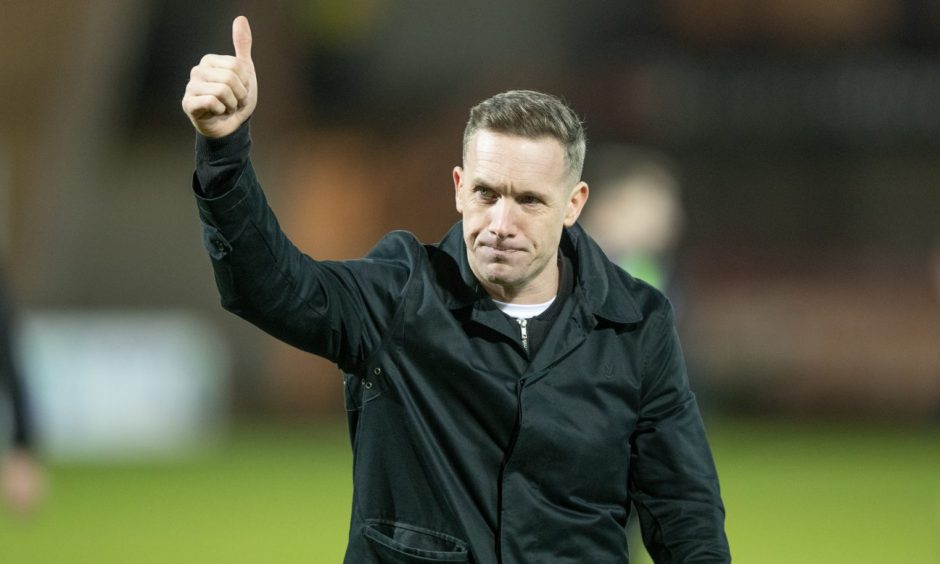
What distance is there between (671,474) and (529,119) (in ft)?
3.42

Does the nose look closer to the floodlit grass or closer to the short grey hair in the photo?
the short grey hair

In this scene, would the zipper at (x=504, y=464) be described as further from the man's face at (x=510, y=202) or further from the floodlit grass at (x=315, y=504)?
the floodlit grass at (x=315, y=504)

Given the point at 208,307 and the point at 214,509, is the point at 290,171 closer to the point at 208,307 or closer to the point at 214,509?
the point at 208,307

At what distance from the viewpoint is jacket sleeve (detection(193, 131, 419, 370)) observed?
365 cm

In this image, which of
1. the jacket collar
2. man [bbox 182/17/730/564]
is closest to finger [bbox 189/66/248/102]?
man [bbox 182/17/730/564]

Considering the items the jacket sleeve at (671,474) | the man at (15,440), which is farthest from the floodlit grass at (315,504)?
the jacket sleeve at (671,474)

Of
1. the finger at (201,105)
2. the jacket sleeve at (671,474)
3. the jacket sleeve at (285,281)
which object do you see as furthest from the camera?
the jacket sleeve at (671,474)

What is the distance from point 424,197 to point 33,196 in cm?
500

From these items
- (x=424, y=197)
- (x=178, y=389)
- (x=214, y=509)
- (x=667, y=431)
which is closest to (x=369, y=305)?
(x=667, y=431)

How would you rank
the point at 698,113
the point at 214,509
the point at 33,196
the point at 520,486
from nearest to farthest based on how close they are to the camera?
the point at 520,486 < the point at 214,509 < the point at 33,196 < the point at 698,113

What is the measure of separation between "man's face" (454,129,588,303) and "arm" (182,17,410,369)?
13.1 inches

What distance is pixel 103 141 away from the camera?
20.2 m

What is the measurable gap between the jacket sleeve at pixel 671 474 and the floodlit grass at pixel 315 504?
5392 millimetres

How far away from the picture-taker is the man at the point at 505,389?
157 inches
